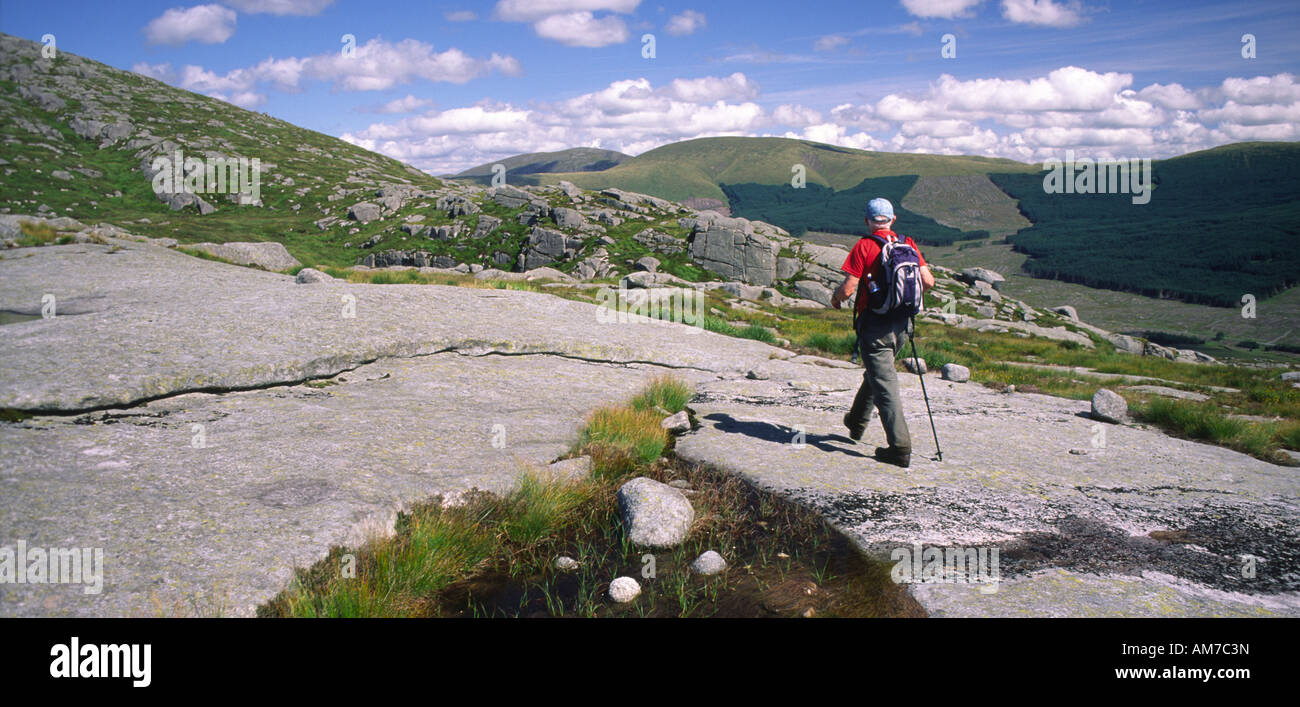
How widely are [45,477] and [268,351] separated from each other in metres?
4.41

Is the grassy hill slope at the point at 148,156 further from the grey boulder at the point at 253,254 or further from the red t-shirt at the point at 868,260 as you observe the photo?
the red t-shirt at the point at 868,260

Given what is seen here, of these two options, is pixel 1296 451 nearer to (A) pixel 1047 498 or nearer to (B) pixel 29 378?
(A) pixel 1047 498

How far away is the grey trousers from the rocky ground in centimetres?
55

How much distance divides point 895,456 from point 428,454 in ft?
19.8

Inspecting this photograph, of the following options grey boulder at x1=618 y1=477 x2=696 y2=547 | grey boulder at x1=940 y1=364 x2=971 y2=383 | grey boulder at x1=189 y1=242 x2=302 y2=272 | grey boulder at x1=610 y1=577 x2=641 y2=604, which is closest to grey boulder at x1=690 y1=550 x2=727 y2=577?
grey boulder at x1=618 y1=477 x2=696 y2=547

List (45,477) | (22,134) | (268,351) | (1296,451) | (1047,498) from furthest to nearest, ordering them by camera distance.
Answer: (22,134), (1296,451), (268,351), (1047,498), (45,477)

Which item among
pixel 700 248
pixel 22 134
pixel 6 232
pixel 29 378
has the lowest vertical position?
pixel 29 378

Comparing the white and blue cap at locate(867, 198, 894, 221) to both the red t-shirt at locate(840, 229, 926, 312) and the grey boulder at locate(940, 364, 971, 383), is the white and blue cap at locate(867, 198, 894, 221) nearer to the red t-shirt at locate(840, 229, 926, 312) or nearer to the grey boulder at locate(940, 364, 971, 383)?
the red t-shirt at locate(840, 229, 926, 312)

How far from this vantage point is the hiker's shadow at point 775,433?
9.05 m

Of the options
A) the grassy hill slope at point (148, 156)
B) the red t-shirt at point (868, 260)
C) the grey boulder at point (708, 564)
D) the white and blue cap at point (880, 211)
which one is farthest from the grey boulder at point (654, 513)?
the grassy hill slope at point (148, 156)

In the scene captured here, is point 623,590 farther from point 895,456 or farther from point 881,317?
point 881,317
